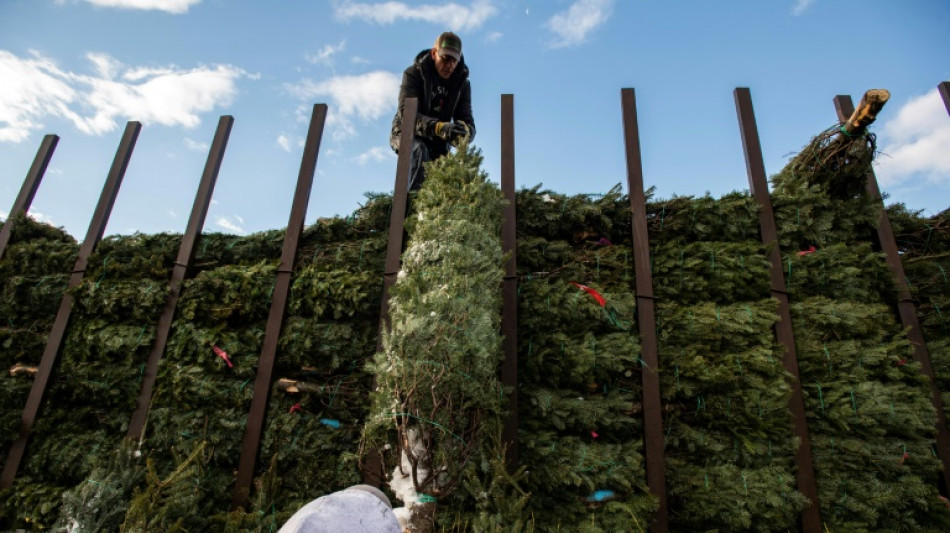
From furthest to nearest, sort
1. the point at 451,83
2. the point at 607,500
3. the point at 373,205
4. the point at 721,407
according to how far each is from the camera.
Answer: the point at 451,83 → the point at 373,205 → the point at 721,407 → the point at 607,500

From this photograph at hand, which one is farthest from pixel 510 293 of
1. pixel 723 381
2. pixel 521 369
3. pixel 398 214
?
pixel 723 381

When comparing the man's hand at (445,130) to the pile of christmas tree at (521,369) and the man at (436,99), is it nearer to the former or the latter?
the man at (436,99)

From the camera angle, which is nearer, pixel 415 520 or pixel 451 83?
pixel 415 520

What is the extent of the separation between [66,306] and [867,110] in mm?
7870

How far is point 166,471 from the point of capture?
3625mm

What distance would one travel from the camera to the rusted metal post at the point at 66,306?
3.91 meters

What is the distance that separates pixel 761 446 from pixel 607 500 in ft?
4.32

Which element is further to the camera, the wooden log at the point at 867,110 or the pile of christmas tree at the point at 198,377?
the wooden log at the point at 867,110

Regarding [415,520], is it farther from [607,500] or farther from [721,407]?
[721,407]

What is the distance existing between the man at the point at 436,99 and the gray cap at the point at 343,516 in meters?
3.72

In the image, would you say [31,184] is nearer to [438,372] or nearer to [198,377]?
[198,377]

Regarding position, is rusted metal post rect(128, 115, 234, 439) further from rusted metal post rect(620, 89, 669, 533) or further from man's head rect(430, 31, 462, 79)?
rusted metal post rect(620, 89, 669, 533)

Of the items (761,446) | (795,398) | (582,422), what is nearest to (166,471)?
(582,422)

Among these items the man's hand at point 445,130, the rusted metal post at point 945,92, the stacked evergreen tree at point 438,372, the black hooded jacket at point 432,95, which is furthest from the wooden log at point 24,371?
the rusted metal post at point 945,92
